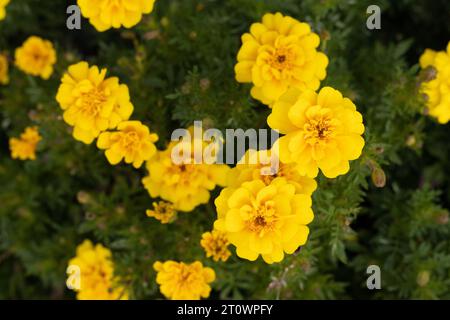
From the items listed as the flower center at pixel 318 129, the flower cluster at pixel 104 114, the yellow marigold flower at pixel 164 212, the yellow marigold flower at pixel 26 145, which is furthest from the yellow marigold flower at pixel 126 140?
the yellow marigold flower at pixel 26 145

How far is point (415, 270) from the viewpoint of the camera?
7.52 feet

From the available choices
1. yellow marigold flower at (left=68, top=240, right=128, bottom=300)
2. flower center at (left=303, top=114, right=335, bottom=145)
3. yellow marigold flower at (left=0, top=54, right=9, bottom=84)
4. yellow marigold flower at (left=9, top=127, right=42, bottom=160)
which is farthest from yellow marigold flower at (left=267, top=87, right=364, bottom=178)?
yellow marigold flower at (left=0, top=54, right=9, bottom=84)

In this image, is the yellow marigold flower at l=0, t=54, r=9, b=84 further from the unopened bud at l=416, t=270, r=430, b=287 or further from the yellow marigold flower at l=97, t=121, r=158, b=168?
the unopened bud at l=416, t=270, r=430, b=287

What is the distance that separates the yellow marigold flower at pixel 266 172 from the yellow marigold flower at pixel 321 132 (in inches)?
3.0

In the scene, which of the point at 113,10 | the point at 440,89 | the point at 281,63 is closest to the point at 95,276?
the point at 113,10

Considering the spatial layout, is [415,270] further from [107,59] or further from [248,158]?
[107,59]

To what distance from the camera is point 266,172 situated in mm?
1673

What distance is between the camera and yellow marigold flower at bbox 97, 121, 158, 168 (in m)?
1.87

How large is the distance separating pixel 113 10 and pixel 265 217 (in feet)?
3.07

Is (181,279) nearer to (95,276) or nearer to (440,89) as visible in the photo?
(95,276)

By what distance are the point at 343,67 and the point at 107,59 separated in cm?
114
